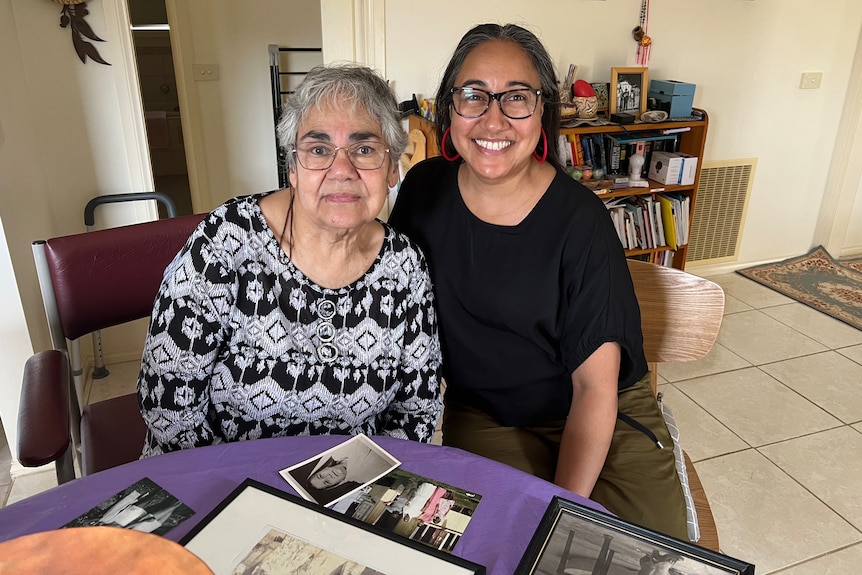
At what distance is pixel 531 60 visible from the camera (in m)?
1.37

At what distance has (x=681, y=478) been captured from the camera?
1.40 m

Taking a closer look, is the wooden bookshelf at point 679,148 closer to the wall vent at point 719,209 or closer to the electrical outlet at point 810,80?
the wall vent at point 719,209

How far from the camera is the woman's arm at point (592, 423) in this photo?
136 cm

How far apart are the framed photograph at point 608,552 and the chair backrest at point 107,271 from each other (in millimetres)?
1153

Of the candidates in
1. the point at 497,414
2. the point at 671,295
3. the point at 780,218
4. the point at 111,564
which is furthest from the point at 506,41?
the point at 780,218

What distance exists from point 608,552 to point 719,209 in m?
3.47

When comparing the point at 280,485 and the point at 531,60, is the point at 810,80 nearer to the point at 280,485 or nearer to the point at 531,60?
the point at 531,60

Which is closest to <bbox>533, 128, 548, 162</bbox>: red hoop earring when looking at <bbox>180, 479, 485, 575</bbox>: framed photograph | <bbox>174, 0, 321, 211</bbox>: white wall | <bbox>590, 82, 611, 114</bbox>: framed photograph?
<bbox>180, 479, 485, 575</bbox>: framed photograph

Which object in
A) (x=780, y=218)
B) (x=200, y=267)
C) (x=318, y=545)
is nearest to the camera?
(x=318, y=545)

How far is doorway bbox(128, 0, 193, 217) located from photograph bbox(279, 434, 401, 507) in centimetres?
464

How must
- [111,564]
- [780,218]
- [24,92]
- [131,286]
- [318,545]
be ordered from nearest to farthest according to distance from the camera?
1. [111,564]
2. [318,545]
3. [131,286]
4. [24,92]
5. [780,218]

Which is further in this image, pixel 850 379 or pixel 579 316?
pixel 850 379

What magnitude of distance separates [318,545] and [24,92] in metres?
2.18

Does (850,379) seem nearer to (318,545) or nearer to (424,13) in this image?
(424,13)
